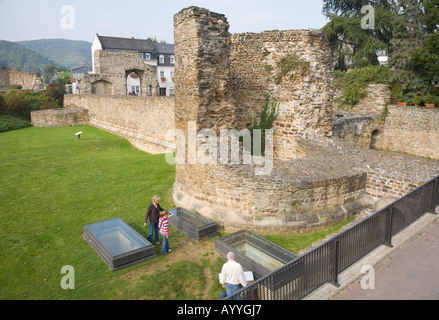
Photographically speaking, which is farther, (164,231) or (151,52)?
(151,52)

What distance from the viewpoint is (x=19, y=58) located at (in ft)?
586

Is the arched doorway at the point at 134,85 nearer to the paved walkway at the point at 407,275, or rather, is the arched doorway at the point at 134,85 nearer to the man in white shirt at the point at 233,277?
the man in white shirt at the point at 233,277

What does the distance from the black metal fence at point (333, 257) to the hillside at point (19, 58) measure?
187834 mm

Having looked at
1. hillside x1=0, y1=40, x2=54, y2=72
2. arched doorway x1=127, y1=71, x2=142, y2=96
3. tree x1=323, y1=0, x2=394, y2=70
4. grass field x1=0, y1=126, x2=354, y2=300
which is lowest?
grass field x1=0, y1=126, x2=354, y2=300

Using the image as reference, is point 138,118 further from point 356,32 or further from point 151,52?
point 151,52

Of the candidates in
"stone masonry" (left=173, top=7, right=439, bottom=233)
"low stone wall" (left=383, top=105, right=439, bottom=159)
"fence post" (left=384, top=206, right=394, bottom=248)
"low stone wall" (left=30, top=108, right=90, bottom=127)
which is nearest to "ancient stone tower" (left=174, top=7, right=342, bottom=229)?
"stone masonry" (left=173, top=7, right=439, bottom=233)

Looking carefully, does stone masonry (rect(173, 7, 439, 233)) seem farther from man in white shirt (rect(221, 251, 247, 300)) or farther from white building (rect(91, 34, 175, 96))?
white building (rect(91, 34, 175, 96))

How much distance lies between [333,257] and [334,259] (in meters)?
0.04

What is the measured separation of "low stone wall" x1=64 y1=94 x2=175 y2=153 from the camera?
61.2ft

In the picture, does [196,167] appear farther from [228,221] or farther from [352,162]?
[352,162]

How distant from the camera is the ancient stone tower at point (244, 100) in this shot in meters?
8.43

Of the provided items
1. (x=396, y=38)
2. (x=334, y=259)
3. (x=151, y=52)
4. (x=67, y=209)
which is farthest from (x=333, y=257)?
(x=151, y=52)

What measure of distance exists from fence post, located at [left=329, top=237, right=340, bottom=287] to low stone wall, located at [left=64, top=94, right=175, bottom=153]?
13.4 metres
